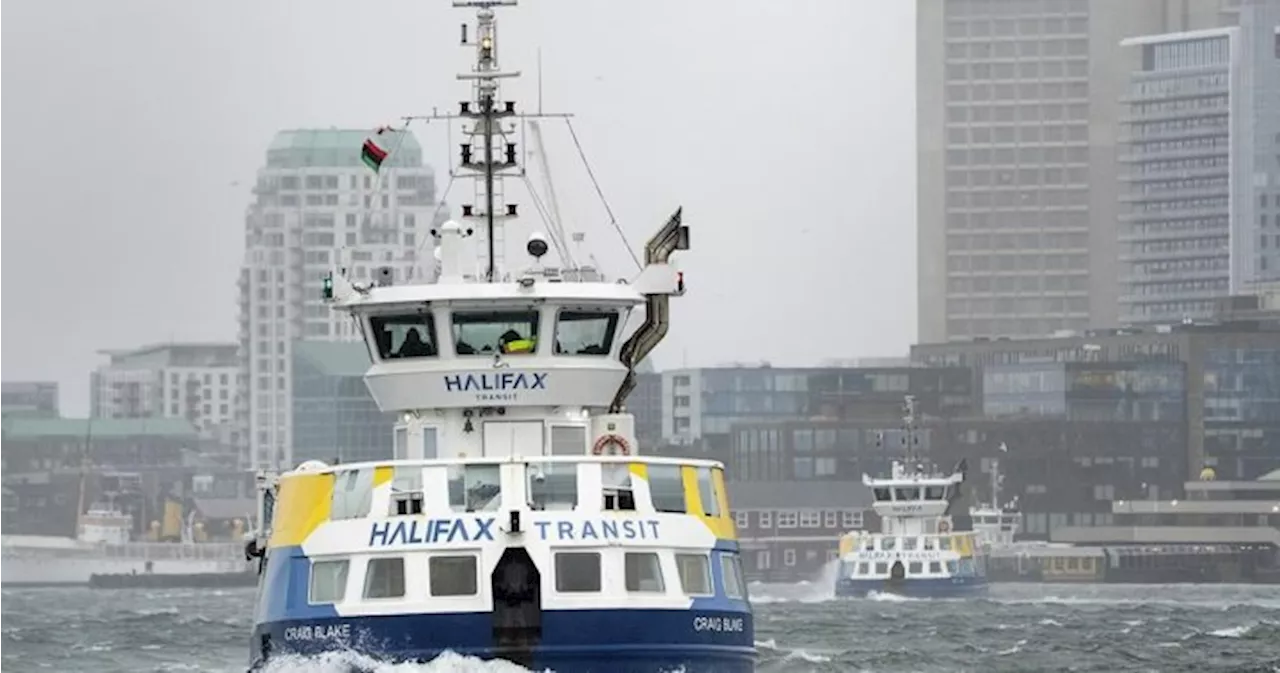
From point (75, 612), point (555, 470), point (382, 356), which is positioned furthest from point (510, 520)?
point (75, 612)

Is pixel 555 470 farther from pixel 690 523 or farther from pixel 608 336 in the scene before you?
pixel 608 336

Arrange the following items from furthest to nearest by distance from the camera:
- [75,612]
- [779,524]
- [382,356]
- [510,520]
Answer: [779,524] → [75,612] → [382,356] → [510,520]

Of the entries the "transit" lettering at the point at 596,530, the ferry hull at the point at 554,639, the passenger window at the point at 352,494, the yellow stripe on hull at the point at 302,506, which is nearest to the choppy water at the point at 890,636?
the ferry hull at the point at 554,639

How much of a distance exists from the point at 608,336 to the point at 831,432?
6309 inches

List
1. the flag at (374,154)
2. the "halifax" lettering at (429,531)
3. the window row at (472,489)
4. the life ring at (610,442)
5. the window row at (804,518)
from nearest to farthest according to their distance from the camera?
the "halifax" lettering at (429,531) < the window row at (472,489) < the life ring at (610,442) < the flag at (374,154) < the window row at (804,518)

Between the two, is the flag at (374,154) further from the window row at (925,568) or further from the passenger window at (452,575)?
the window row at (925,568)

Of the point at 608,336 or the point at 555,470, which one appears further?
the point at 608,336

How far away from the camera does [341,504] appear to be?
3659 centimetres

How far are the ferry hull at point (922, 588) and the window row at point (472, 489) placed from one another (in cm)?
9254

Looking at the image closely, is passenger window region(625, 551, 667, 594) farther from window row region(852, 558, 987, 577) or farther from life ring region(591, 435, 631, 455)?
window row region(852, 558, 987, 577)

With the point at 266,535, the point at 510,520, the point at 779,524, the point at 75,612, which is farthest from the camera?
the point at 779,524

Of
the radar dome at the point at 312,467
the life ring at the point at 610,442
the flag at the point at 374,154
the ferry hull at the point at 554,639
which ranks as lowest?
the ferry hull at the point at 554,639

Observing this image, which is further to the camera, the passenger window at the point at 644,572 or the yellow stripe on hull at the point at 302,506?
the yellow stripe on hull at the point at 302,506

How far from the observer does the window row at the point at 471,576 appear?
3553 centimetres
